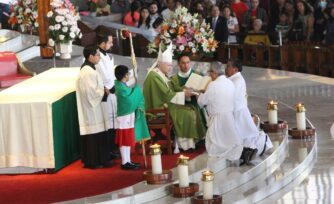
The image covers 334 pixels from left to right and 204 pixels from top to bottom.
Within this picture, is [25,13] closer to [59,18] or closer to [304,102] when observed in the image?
[59,18]

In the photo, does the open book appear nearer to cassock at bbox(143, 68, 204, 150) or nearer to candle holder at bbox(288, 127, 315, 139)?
cassock at bbox(143, 68, 204, 150)

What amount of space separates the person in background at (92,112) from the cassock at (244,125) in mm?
1490

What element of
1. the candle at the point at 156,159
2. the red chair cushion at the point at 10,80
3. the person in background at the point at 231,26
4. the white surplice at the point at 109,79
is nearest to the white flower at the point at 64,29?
the red chair cushion at the point at 10,80

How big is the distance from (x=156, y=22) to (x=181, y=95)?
7.12 meters

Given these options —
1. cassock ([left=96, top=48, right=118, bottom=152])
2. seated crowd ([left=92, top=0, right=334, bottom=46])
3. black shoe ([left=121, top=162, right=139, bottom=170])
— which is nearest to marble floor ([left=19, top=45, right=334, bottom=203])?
seated crowd ([left=92, top=0, right=334, bottom=46])

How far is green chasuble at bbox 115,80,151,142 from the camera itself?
1095 cm

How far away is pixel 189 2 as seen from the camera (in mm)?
20328

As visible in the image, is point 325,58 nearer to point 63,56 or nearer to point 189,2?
point 189,2

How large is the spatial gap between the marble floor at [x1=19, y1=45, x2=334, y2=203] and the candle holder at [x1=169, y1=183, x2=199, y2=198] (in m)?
0.80

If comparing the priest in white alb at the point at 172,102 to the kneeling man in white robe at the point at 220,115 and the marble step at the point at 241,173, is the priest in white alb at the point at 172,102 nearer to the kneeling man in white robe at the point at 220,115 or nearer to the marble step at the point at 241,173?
the kneeling man in white robe at the point at 220,115

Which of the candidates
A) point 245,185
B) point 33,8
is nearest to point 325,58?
point 33,8

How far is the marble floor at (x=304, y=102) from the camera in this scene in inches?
418

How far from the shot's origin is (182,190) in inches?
394

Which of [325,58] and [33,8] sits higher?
[33,8]
